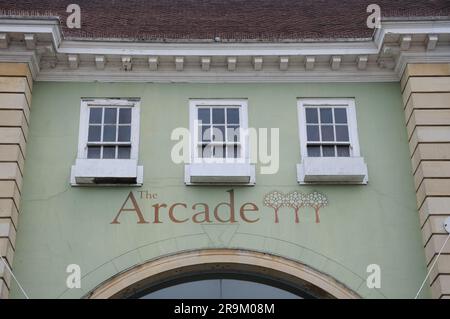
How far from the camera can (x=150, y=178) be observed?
14789 millimetres

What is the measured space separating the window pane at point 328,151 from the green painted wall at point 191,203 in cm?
55

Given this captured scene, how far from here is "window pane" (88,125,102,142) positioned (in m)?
15.2

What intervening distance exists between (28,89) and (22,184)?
6.06 ft

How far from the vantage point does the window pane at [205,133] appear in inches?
601

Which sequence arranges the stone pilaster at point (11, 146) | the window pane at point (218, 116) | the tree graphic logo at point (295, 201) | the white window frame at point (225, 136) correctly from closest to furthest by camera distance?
the stone pilaster at point (11, 146)
the tree graphic logo at point (295, 201)
the white window frame at point (225, 136)
the window pane at point (218, 116)

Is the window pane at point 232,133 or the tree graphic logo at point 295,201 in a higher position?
the window pane at point 232,133

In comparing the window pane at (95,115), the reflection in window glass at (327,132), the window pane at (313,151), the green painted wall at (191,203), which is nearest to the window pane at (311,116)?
the reflection in window glass at (327,132)

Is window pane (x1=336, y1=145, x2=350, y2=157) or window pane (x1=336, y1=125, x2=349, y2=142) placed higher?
window pane (x1=336, y1=125, x2=349, y2=142)

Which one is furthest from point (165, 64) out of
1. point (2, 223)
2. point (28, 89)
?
point (2, 223)

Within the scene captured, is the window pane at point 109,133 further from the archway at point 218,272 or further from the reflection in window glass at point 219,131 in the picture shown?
the archway at point 218,272

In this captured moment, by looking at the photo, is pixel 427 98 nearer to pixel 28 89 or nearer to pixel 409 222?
pixel 409 222

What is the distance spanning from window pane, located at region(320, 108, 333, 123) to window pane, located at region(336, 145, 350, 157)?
0.58 m

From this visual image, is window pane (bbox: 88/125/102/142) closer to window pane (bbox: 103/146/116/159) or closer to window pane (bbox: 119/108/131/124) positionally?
window pane (bbox: 103/146/116/159)

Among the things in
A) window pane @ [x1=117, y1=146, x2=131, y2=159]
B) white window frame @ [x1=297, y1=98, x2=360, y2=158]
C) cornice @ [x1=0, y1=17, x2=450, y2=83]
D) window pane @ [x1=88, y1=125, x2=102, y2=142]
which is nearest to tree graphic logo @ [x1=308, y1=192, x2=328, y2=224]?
white window frame @ [x1=297, y1=98, x2=360, y2=158]
